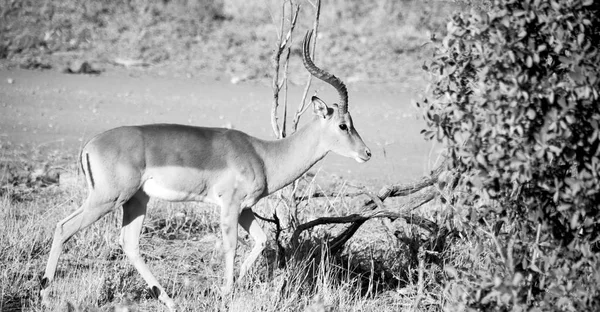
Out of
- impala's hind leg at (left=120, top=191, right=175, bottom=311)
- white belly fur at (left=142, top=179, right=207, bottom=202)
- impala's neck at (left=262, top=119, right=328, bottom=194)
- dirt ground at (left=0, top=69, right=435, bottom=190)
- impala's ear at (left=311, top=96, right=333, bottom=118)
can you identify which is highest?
impala's ear at (left=311, top=96, right=333, bottom=118)

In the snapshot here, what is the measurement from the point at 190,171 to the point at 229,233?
21.2 inches

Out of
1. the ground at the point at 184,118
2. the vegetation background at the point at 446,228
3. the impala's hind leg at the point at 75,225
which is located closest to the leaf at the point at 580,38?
the vegetation background at the point at 446,228

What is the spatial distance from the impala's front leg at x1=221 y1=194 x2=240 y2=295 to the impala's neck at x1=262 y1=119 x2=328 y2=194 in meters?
0.44

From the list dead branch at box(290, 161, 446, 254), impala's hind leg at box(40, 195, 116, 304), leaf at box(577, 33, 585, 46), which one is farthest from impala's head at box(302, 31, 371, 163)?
leaf at box(577, 33, 585, 46)

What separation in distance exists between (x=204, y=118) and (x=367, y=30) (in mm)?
5964

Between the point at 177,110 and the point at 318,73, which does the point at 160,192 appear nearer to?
the point at 318,73

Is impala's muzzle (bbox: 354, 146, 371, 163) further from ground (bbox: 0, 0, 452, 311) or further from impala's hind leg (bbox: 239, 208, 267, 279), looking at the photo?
impala's hind leg (bbox: 239, 208, 267, 279)

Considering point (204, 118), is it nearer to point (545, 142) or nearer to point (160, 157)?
point (160, 157)

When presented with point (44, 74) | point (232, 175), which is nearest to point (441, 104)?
point (232, 175)

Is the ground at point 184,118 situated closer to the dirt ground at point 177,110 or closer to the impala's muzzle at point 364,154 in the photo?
the dirt ground at point 177,110

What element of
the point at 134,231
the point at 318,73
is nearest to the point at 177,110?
the point at 134,231

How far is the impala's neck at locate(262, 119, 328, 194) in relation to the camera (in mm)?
6391

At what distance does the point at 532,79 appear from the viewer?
4152 mm

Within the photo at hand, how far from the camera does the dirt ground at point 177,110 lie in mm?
11180
